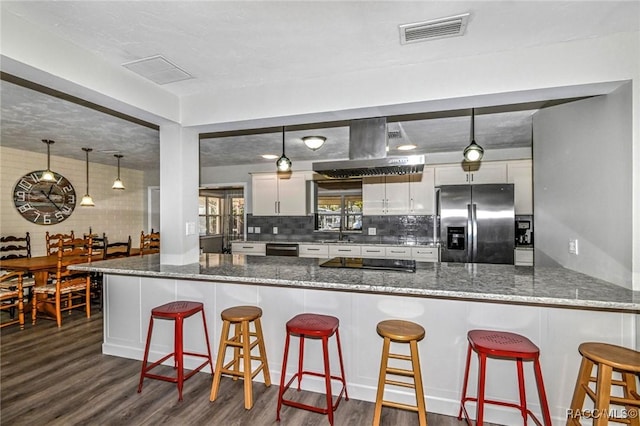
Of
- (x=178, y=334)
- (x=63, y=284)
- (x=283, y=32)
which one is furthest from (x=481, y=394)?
(x=63, y=284)

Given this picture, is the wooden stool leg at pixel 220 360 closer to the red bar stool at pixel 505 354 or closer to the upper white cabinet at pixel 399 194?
the red bar stool at pixel 505 354

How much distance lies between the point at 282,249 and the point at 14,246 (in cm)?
390

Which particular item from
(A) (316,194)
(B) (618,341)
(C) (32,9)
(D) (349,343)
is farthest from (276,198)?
(B) (618,341)

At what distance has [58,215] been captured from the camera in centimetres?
562

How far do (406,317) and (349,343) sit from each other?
465mm

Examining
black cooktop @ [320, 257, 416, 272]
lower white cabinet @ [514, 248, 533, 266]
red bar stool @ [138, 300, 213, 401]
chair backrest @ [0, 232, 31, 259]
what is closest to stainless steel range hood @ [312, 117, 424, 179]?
black cooktop @ [320, 257, 416, 272]

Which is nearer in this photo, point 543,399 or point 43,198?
point 543,399

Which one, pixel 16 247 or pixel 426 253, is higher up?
pixel 16 247

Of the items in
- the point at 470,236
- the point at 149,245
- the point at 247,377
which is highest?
the point at 470,236

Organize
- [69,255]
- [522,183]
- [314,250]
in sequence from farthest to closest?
→ 1. [314,250]
2. [522,183]
3. [69,255]

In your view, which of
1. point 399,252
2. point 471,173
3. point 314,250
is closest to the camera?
point 471,173

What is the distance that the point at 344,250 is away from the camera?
5520 millimetres

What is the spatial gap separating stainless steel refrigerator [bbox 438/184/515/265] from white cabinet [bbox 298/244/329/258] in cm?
186

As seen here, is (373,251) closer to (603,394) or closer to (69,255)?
(603,394)
